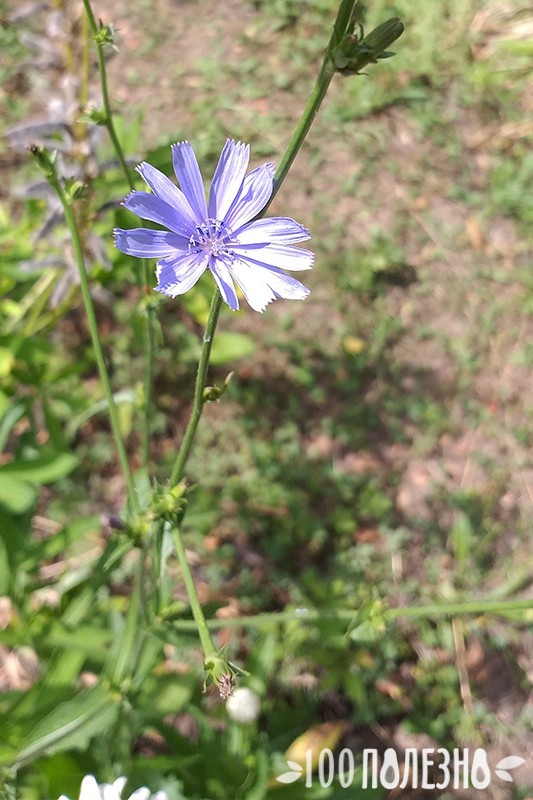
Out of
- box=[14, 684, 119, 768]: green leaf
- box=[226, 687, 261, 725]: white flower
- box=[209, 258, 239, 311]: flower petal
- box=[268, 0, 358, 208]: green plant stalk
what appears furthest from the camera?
box=[226, 687, 261, 725]: white flower

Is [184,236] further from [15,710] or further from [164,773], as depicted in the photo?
[164,773]

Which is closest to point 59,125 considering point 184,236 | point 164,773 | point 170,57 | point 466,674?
point 184,236

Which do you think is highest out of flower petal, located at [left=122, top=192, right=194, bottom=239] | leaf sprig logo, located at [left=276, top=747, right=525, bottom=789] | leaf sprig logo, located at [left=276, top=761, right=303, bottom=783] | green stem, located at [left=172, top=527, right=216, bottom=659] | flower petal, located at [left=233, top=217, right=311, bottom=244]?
flower petal, located at [left=122, top=192, right=194, bottom=239]

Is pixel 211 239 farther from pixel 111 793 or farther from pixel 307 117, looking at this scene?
pixel 111 793

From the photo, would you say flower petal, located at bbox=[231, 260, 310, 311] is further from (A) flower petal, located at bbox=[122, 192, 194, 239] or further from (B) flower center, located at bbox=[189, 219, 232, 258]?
(A) flower petal, located at bbox=[122, 192, 194, 239]

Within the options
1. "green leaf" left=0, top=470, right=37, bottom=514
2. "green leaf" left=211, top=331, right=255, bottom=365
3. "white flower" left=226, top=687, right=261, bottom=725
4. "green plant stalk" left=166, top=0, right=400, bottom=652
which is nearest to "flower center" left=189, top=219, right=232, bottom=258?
"green plant stalk" left=166, top=0, right=400, bottom=652
